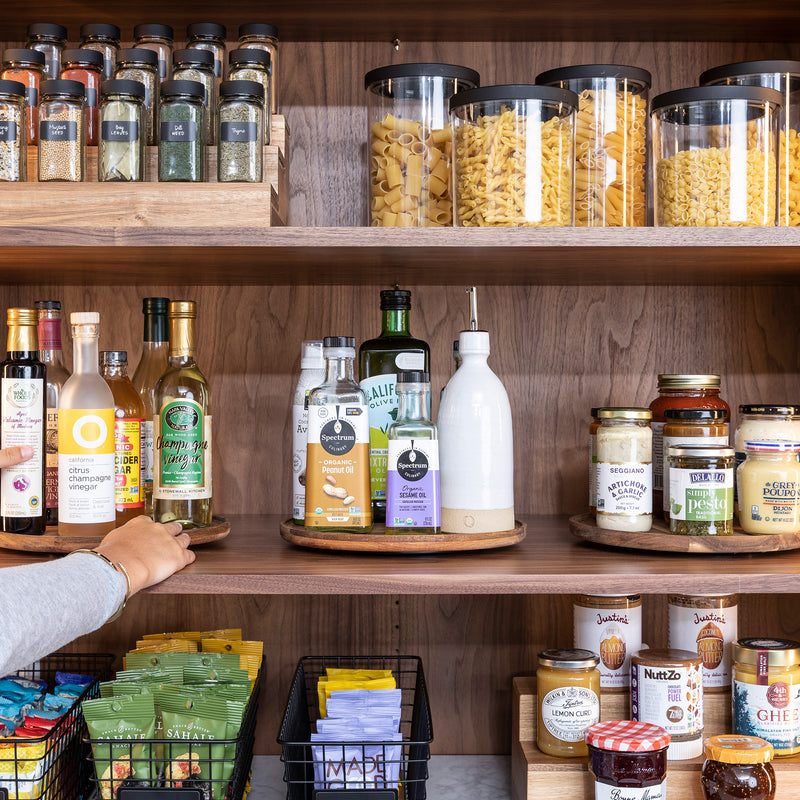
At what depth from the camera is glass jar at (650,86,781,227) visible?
46.1 inches

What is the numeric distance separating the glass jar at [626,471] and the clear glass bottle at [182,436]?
1.83ft

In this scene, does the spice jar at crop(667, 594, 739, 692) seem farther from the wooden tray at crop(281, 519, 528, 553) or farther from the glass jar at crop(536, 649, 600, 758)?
the wooden tray at crop(281, 519, 528, 553)

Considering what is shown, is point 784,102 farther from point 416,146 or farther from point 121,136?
point 121,136

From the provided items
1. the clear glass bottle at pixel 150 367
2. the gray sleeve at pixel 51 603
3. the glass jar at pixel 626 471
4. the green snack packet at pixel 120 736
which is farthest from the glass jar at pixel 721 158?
the green snack packet at pixel 120 736

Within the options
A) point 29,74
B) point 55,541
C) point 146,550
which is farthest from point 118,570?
point 29,74

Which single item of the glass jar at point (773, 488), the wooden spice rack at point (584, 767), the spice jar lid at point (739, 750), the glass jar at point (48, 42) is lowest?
the wooden spice rack at point (584, 767)

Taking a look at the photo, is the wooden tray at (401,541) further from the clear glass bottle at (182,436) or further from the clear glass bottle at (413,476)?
the clear glass bottle at (182,436)

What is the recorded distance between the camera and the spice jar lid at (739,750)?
1.10 meters

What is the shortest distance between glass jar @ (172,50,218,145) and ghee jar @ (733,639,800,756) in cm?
104

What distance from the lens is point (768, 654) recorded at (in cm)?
119

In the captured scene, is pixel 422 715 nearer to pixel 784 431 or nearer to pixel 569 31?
pixel 784 431

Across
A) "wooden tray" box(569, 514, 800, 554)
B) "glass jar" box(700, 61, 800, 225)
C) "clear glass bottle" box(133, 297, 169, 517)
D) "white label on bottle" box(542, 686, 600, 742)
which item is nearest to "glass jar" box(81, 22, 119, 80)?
"clear glass bottle" box(133, 297, 169, 517)

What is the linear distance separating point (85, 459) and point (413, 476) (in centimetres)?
43

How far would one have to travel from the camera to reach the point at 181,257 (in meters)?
1.21
